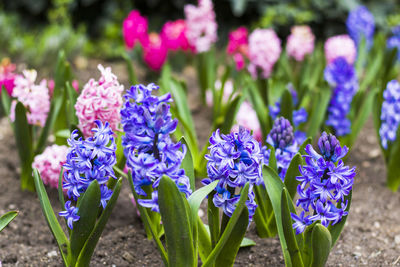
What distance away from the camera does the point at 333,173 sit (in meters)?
1.69

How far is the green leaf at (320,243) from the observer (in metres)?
1.71

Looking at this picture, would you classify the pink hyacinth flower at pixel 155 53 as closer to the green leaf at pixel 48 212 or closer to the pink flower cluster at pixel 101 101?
the pink flower cluster at pixel 101 101

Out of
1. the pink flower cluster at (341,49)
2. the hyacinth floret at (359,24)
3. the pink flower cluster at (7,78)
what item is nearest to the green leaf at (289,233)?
the pink flower cluster at (7,78)

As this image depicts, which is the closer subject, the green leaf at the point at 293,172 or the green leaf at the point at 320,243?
the green leaf at the point at 320,243

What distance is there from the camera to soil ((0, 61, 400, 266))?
2.19 meters

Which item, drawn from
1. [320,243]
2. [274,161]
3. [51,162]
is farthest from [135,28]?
[320,243]

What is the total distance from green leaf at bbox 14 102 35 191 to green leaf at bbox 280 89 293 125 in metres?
1.32

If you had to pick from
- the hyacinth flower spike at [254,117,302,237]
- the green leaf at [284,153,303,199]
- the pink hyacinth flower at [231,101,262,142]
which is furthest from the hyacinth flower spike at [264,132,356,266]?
the pink hyacinth flower at [231,101,262,142]

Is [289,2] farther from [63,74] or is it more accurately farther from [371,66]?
[63,74]

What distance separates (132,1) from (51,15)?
1100mm

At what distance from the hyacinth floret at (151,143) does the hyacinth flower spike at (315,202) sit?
0.41 meters

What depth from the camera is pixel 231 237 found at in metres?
1.82

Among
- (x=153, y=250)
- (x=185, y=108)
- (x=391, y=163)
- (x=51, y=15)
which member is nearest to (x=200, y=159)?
(x=185, y=108)

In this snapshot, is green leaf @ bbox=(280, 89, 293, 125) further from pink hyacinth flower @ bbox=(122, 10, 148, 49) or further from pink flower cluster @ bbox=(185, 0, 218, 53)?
pink hyacinth flower @ bbox=(122, 10, 148, 49)
